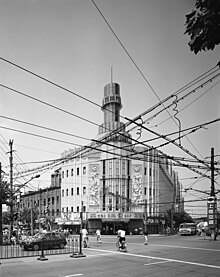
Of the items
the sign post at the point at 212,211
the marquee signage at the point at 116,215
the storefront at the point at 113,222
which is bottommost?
the storefront at the point at 113,222

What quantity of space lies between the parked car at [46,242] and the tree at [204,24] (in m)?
24.6

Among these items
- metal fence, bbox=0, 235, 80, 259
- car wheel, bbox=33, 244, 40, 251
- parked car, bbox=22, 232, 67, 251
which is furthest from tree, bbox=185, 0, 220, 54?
car wheel, bbox=33, 244, 40, 251

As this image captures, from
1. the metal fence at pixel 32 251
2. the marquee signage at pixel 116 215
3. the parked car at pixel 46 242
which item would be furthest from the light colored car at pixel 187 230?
the metal fence at pixel 32 251

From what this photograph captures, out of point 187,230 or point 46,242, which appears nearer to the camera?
point 46,242

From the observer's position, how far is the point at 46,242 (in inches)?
1062

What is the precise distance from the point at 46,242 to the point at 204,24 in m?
25.5

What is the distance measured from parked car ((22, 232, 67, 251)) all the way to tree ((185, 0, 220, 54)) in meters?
24.6

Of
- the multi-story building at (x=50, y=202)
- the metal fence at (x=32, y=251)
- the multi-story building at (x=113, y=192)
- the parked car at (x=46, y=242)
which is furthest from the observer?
the multi-story building at (x=50, y=202)

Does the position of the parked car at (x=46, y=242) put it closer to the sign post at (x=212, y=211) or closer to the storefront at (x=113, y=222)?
the sign post at (x=212, y=211)

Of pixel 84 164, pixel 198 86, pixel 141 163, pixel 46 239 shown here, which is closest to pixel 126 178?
pixel 141 163

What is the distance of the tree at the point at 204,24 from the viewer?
3.53 meters

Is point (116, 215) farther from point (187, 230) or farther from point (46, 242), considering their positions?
point (46, 242)

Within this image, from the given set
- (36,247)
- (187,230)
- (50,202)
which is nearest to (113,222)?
(187,230)

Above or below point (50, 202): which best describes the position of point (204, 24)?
above
